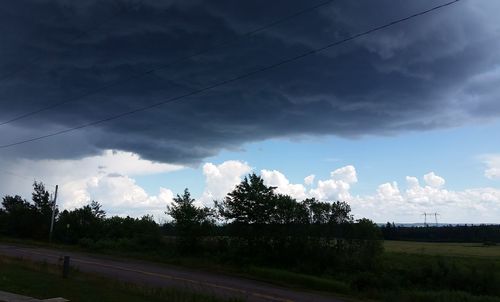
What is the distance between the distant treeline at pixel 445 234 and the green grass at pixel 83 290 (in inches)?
4415

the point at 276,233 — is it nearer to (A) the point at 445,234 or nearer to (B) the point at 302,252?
(B) the point at 302,252

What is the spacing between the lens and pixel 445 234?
12794 cm

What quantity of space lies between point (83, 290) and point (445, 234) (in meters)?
126

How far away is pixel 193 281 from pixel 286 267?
10939 millimetres

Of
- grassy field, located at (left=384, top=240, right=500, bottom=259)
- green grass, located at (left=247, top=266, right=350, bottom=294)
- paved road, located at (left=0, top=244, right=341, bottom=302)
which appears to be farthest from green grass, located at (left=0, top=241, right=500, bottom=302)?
grassy field, located at (left=384, top=240, right=500, bottom=259)

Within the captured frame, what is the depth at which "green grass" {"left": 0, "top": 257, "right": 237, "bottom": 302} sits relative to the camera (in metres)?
14.8

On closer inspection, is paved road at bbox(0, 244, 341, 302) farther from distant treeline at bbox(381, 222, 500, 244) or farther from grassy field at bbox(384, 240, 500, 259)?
distant treeline at bbox(381, 222, 500, 244)

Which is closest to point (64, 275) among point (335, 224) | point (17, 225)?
point (335, 224)

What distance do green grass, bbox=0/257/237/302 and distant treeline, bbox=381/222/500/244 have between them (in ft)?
368

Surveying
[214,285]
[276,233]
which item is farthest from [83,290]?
[276,233]

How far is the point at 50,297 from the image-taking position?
14258 mm

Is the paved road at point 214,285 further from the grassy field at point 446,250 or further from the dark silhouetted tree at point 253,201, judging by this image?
the grassy field at point 446,250

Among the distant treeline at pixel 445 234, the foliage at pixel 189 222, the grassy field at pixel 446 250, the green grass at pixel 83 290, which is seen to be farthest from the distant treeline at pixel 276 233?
the distant treeline at pixel 445 234

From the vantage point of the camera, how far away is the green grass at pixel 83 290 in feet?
48.4
